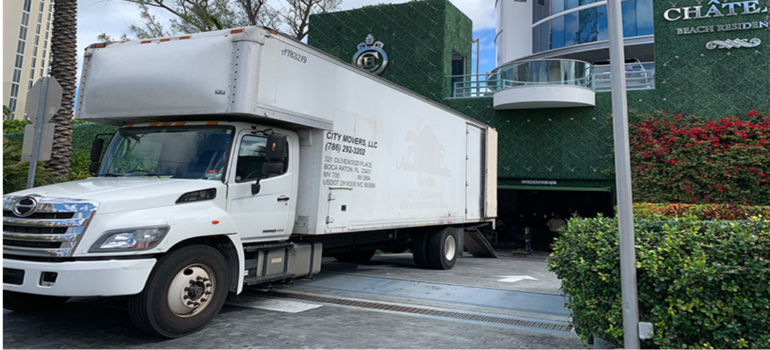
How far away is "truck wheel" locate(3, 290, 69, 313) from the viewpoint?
19.4 feet

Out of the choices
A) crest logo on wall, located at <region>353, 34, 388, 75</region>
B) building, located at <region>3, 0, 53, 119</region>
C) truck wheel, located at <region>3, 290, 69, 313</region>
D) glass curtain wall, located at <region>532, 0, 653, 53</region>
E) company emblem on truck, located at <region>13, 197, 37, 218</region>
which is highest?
building, located at <region>3, 0, 53, 119</region>

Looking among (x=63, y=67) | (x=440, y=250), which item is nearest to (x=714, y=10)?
(x=440, y=250)

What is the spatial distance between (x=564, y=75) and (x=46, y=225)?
16391 mm

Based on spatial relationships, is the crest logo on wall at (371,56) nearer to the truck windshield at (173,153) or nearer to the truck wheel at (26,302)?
the truck windshield at (173,153)

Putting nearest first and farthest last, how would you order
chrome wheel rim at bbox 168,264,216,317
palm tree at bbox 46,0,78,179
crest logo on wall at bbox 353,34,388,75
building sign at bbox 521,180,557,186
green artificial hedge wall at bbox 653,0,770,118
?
chrome wheel rim at bbox 168,264,216,317 → palm tree at bbox 46,0,78,179 → green artificial hedge wall at bbox 653,0,770,118 → building sign at bbox 521,180,557,186 → crest logo on wall at bbox 353,34,388,75

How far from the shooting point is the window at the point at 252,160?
250 inches

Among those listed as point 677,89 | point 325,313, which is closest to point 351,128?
point 325,313

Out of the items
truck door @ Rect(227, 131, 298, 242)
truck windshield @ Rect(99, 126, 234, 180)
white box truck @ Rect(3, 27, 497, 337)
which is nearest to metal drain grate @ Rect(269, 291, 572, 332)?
white box truck @ Rect(3, 27, 497, 337)

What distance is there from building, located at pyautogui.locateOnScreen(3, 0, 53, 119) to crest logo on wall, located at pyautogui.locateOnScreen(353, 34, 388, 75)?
277ft

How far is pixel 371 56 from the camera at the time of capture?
22.0 meters

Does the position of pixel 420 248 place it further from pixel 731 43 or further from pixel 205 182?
pixel 731 43

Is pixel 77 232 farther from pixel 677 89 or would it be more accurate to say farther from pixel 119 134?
pixel 677 89

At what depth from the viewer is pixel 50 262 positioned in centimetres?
486

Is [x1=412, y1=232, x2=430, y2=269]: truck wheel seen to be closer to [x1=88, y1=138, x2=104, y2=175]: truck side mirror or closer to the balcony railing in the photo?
[x1=88, y1=138, x2=104, y2=175]: truck side mirror
